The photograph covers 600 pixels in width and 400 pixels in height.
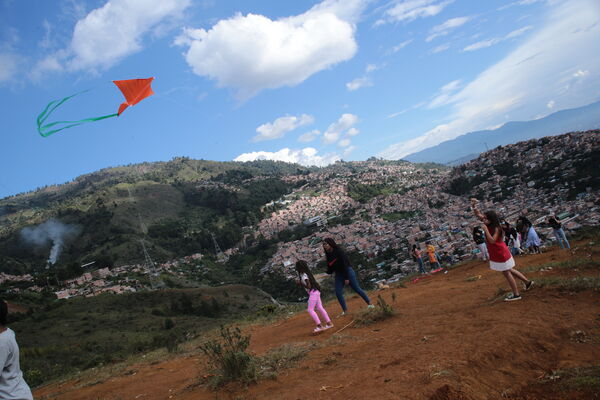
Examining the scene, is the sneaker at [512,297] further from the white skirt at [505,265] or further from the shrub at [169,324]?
the shrub at [169,324]

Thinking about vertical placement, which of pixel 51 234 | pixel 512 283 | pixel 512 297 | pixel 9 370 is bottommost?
pixel 512 297

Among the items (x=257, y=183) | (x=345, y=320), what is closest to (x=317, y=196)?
(x=257, y=183)

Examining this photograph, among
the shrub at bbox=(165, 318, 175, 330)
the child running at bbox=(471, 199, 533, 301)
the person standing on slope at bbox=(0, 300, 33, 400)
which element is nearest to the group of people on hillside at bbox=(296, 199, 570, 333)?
the child running at bbox=(471, 199, 533, 301)

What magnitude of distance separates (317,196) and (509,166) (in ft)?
200

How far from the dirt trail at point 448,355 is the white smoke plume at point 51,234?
94.7m

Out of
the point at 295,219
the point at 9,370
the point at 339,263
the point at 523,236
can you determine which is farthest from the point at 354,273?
the point at 295,219

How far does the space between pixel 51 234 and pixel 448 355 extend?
340 feet

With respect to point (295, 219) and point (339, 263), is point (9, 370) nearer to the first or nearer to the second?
point (339, 263)

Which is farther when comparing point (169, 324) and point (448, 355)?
point (169, 324)

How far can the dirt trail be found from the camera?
3.19 metres

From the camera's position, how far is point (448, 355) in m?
3.77

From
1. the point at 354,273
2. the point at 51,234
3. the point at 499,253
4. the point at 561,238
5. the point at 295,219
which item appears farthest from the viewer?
the point at 295,219

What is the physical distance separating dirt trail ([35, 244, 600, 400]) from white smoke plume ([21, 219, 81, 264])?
94.7m

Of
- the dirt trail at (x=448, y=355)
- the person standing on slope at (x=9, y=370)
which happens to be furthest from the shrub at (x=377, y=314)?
the person standing on slope at (x=9, y=370)
